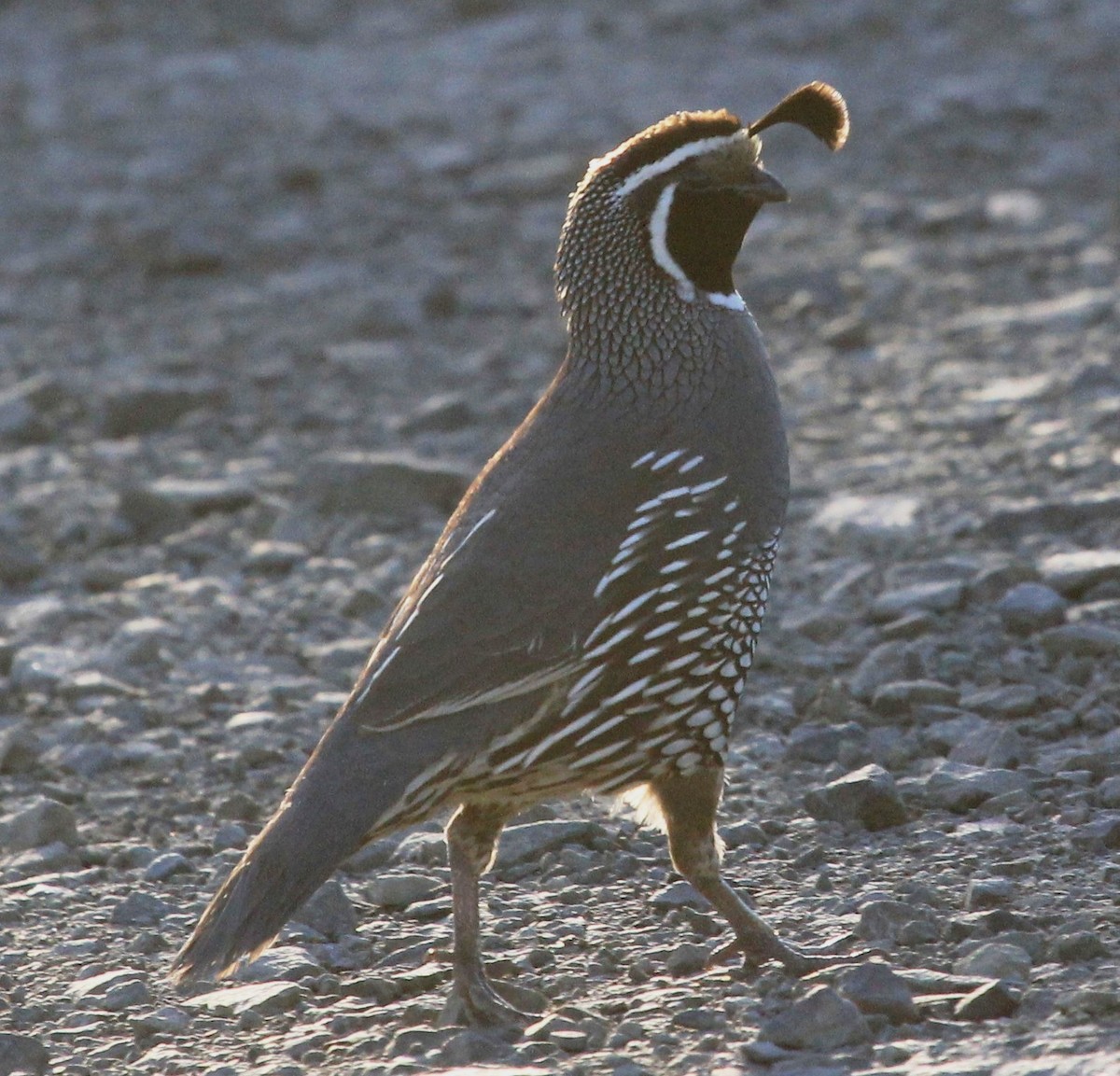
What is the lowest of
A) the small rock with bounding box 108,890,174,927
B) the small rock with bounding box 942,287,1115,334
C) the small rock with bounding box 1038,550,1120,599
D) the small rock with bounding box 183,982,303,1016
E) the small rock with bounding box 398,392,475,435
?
the small rock with bounding box 183,982,303,1016

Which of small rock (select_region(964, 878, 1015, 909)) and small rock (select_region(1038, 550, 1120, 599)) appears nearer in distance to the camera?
small rock (select_region(964, 878, 1015, 909))

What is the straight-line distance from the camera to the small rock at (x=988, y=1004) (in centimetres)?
444

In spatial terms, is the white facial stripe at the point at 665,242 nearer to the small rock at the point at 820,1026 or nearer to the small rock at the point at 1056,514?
the small rock at the point at 820,1026

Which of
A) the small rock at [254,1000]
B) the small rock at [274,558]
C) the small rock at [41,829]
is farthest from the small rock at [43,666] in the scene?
the small rock at [254,1000]

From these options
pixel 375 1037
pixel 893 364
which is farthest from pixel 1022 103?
pixel 375 1037

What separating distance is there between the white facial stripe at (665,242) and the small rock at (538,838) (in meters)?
1.52

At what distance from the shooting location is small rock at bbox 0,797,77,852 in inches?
238

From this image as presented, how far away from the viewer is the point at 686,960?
497 cm

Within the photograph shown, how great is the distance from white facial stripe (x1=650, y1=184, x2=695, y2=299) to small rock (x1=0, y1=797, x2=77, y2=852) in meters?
2.37

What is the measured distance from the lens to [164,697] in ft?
23.4

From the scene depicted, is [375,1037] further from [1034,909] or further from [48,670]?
[48,670]

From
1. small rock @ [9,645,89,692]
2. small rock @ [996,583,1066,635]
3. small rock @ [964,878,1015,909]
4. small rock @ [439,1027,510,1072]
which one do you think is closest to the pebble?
small rock @ [9,645,89,692]

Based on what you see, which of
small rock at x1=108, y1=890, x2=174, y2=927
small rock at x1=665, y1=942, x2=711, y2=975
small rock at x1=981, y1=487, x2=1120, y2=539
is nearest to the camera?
small rock at x1=665, y1=942, x2=711, y2=975

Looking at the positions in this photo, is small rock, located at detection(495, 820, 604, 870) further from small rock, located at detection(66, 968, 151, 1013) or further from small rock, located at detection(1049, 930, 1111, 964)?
small rock, located at detection(1049, 930, 1111, 964)
